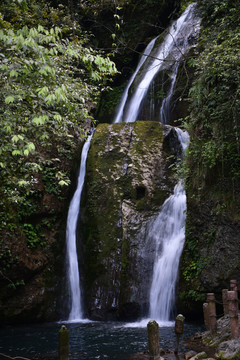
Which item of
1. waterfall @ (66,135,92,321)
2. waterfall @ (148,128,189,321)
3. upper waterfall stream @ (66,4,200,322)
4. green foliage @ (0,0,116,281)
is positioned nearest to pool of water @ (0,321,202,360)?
waterfall @ (148,128,189,321)

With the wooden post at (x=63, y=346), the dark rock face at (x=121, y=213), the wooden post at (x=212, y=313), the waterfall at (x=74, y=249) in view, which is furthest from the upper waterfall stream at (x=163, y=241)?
the wooden post at (x=63, y=346)

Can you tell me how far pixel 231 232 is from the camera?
8.79 m

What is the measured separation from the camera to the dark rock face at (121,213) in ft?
34.7

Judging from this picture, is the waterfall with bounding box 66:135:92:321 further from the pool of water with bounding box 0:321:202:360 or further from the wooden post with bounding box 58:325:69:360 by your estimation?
the wooden post with bounding box 58:325:69:360

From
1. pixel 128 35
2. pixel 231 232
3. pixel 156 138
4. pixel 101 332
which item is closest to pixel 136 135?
pixel 156 138

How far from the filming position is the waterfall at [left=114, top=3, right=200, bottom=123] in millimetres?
16438

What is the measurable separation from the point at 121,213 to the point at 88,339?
474 cm

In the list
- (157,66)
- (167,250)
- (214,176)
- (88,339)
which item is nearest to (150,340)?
(88,339)

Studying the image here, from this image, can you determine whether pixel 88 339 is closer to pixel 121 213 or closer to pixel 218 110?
pixel 121 213

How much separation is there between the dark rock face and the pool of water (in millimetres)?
1012

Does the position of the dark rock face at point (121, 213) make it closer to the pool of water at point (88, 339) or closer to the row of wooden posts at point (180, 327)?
the pool of water at point (88, 339)

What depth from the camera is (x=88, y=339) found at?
26.4 ft

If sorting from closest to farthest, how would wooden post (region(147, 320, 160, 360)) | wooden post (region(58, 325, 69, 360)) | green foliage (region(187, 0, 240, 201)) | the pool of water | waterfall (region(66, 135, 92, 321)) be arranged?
wooden post (region(58, 325, 69, 360)), wooden post (region(147, 320, 160, 360)), the pool of water, green foliage (region(187, 0, 240, 201)), waterfall (region(66, 135, 92, 321))

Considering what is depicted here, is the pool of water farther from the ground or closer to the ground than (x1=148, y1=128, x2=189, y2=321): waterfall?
closer to the ground
